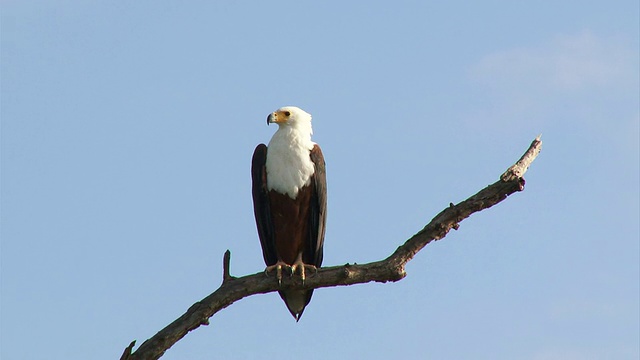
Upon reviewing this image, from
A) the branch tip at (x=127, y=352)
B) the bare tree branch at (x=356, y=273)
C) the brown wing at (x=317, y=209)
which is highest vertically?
the brown wing at (x=317, y=209)

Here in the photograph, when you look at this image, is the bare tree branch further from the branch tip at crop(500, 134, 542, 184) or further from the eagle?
the eagle

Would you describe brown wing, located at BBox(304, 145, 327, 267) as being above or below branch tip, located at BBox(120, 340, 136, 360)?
above

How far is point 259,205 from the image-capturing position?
9117 mm

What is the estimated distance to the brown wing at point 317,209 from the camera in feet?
29.6

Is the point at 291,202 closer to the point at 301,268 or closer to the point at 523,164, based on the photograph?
the point at 301,268

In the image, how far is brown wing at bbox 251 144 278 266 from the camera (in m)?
9.09

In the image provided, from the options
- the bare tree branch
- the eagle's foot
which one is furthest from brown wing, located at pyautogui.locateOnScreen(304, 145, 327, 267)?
the bare tree branch

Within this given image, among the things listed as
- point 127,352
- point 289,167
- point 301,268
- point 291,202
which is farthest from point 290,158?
point 127,352

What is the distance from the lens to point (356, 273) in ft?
24.0

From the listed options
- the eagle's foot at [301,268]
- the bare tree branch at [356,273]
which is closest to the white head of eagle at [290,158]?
the eagle's foot at [301,268]

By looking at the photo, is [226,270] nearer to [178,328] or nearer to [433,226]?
[178,328]

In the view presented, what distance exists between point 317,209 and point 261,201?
496mm

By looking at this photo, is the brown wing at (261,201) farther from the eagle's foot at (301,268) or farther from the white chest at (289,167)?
the eagle's foot at (301,268)

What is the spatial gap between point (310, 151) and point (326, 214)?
1.86ft
